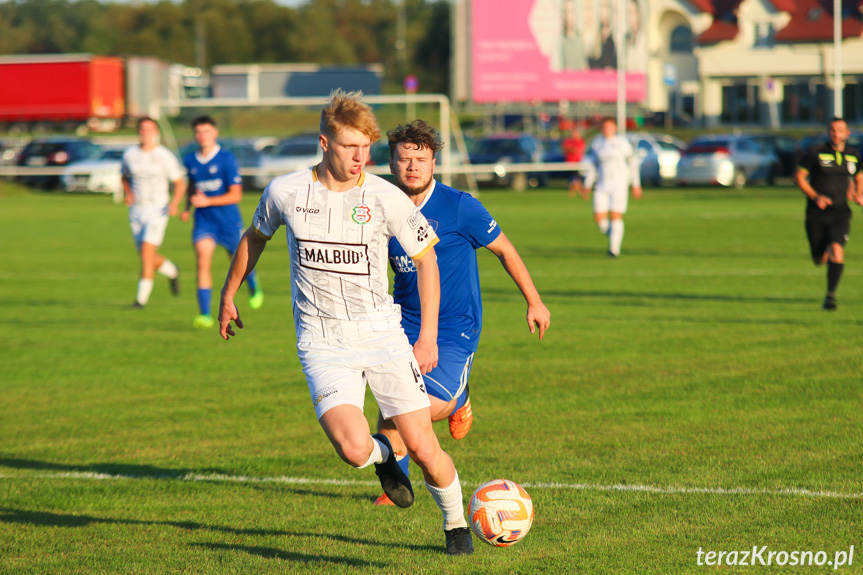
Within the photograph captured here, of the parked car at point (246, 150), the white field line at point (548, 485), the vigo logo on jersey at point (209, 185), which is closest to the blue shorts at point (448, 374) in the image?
the white field line at point (548, 485)

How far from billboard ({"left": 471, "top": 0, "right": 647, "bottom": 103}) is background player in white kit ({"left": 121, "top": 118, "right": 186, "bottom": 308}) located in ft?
95.7

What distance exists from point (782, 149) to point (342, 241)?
116ft

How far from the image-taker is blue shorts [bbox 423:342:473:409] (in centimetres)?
532

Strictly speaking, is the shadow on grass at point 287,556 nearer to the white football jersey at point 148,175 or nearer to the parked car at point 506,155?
the white football jersey at point 148,175

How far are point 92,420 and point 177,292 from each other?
6887mm

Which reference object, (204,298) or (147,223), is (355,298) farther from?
(147,223)

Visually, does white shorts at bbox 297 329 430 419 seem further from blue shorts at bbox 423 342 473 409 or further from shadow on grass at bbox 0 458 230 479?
shadow on grass at bbox 0 458 230 479

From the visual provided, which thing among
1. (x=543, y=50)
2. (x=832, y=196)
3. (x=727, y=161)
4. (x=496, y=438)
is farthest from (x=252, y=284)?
(x=543, y=50)

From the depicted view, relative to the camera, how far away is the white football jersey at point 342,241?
463cm

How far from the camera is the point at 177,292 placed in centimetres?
1458

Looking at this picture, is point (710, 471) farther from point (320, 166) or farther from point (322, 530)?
point (320, 166)

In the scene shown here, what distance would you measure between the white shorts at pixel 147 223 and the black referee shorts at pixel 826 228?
294 inches

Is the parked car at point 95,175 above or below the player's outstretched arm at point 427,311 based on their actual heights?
above

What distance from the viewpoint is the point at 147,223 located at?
12977 millimetres
